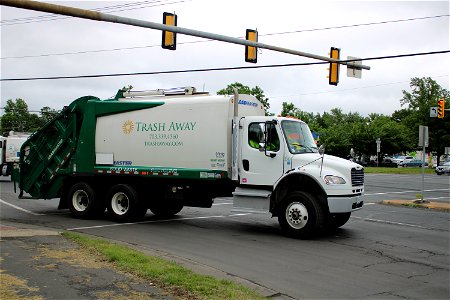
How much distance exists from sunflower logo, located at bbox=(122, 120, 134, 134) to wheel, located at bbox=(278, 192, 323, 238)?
190 inches

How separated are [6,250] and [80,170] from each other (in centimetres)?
563

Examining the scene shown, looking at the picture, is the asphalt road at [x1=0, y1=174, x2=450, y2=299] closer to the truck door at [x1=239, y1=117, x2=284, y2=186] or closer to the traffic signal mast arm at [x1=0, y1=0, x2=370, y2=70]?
the truck door at [x1=239, y1=117, x2=284, y2=186]

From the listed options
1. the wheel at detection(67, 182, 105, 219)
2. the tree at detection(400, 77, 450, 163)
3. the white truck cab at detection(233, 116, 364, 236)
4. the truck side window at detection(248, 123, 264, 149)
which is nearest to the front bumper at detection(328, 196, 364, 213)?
the white truck cab at detection(233, 116, 364, 236)

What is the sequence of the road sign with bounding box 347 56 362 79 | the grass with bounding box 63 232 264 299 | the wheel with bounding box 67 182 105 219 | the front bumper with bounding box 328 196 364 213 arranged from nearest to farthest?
the grass with bounding box 63 232 264 299
the front bumper with bounding box 328 196 364 213
the wheel with bounding box 67 182 105 219
the road sign with bounding box 347 56 362 79

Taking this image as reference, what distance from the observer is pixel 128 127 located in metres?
13.3

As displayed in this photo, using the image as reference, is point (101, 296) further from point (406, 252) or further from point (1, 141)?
point (1, 141)

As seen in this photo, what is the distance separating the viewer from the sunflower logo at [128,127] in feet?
43.6

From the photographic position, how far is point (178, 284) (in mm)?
6277

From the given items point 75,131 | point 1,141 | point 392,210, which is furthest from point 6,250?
point 1,141

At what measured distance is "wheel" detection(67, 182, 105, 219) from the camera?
13.5 m

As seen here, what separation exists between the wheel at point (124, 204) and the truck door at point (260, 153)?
10.1 ft

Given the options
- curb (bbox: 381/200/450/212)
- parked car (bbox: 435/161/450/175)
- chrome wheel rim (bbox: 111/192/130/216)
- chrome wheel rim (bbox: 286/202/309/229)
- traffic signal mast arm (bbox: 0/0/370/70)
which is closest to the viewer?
traffic signal mast arm (bbox: 0/0/370/70)

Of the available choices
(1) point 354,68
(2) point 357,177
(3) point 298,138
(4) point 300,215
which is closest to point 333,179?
(2) point 357,177

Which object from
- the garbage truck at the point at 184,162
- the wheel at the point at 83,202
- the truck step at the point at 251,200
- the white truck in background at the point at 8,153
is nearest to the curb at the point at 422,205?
the garbage truck at the point at 184,162
